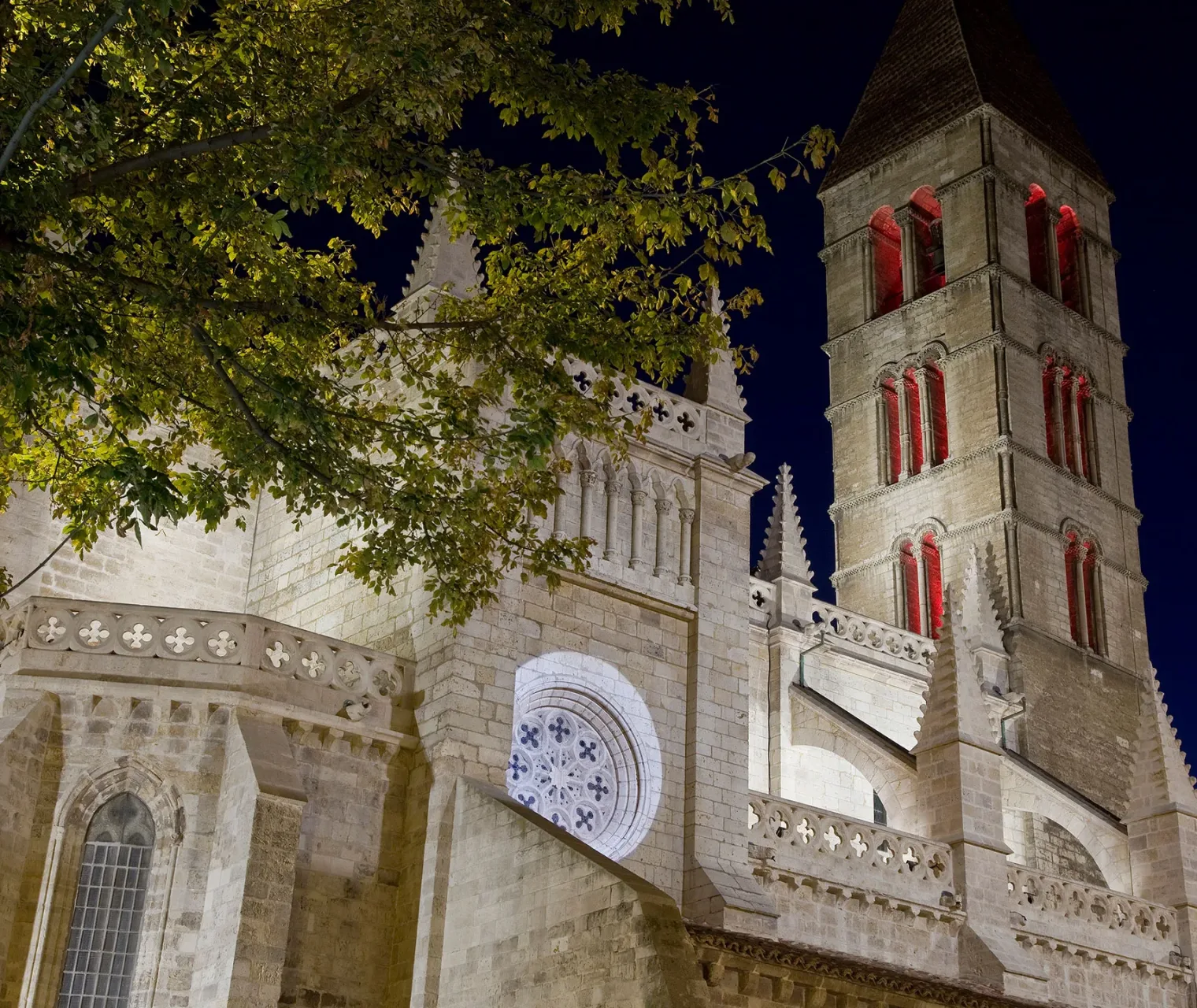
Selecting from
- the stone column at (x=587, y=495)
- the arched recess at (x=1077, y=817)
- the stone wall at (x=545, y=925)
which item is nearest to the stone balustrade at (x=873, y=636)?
the arched recess at (x=1077, y=817)

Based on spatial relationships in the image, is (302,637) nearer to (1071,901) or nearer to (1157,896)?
(1071,901)

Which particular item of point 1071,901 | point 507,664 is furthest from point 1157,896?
point 507,664

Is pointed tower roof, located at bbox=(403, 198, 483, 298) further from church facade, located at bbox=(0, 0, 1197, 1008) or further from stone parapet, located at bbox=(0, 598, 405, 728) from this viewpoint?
stone parapet, located at bbox=(0, 598, 405, 728)

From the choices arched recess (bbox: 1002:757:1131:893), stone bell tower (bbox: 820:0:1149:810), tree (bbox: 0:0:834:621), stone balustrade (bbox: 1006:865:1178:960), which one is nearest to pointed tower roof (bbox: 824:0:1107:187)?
stone bell tower (bbox: 820:0:1149:810)

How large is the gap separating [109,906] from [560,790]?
17.2ft

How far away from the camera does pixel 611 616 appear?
2033 centimetres

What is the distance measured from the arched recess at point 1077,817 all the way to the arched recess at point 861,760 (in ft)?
9.68

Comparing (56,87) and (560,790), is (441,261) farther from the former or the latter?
(56,87)

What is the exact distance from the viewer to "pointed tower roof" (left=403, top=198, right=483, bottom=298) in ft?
66.8

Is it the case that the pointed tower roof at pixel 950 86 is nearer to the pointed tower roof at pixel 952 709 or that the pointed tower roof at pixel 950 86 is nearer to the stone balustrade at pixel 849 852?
the pointed tower roof at pixel 952 709

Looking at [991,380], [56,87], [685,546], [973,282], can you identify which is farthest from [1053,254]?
[56,87]

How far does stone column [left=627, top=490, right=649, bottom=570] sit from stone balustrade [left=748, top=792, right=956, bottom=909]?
10.5 feet

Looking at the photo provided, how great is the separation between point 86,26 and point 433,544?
510 centimetres

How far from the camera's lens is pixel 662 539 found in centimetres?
2105
